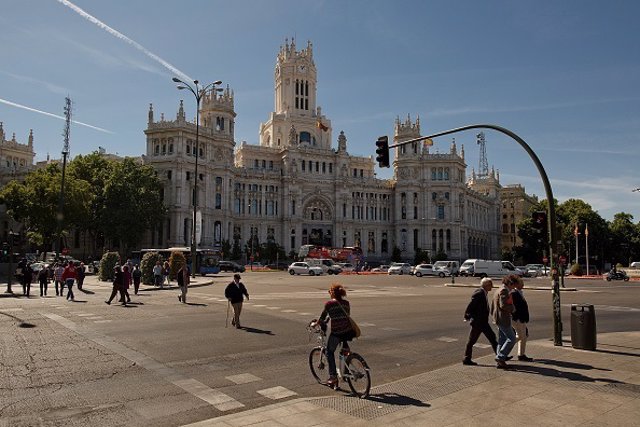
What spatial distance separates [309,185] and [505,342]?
94.3 m

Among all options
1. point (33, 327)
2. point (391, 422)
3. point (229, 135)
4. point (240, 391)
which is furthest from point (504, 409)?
point (229, 135)

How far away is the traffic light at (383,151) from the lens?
20.5 meters

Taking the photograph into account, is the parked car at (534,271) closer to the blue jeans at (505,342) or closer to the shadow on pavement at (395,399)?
the blue jeans at (505,342)

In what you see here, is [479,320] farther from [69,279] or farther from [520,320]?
[69,279]

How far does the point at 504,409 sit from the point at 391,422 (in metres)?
1.91

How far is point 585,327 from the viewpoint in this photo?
501 inches

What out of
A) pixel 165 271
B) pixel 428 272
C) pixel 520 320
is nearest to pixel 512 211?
pixel 428 272

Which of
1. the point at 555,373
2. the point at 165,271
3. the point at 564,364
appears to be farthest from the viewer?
the point at 165,271

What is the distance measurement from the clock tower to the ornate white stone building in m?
0.22

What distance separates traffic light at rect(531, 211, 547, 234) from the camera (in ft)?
47.6

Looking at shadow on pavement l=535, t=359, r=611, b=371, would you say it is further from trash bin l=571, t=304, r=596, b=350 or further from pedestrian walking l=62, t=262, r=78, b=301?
pedestrian walking l=62, t=262, r=78, b=301

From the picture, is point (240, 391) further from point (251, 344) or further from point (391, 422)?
point (251, 344)

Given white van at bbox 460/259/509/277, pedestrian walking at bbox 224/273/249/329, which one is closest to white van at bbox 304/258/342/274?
white van at bbox 460/259/509/277

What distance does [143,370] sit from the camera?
422 inches
